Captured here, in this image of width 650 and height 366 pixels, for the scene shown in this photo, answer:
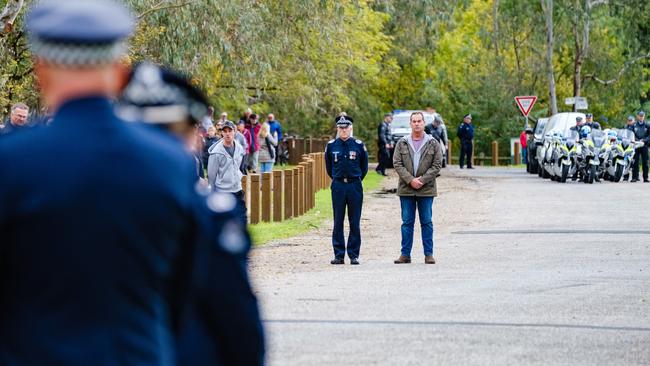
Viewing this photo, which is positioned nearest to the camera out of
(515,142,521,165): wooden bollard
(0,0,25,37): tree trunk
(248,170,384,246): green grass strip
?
(248,170,384,246): green grass strip

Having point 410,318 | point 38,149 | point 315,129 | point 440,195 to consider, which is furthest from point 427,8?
point 38,149

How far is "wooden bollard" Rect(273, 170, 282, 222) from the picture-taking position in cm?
2433

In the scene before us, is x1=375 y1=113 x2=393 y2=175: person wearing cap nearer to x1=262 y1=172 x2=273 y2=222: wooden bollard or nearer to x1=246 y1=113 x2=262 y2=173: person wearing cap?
x1=246 y1=113 x2=262 y2=173: person wearing cap

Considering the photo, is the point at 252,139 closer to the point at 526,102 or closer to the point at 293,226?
the point at 526,102

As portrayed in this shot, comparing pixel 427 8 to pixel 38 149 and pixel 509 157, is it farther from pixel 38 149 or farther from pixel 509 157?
pixel 38 149

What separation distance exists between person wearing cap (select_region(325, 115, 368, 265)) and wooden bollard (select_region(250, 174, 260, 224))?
497 centimetres

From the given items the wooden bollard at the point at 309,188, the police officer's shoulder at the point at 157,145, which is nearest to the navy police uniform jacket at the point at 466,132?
the wooden bollard at the point at 309,188

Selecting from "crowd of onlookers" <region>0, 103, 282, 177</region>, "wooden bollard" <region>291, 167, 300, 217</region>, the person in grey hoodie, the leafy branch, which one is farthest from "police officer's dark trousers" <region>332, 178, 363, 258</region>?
the leafy branch

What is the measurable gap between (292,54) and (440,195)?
10.2 meters

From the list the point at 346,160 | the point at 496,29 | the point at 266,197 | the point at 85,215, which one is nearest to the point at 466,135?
the point at 496,29

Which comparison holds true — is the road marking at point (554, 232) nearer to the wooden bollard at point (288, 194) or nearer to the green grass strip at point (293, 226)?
the green grass strip at point (293, 226)

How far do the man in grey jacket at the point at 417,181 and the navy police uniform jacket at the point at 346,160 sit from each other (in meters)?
0.40

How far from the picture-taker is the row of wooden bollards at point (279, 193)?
2300 centimetres

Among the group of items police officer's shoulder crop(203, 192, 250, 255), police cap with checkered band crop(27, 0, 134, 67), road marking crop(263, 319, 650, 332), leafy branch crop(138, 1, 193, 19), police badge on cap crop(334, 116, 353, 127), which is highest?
leafy branch crop(138, 1, 193, 19)
